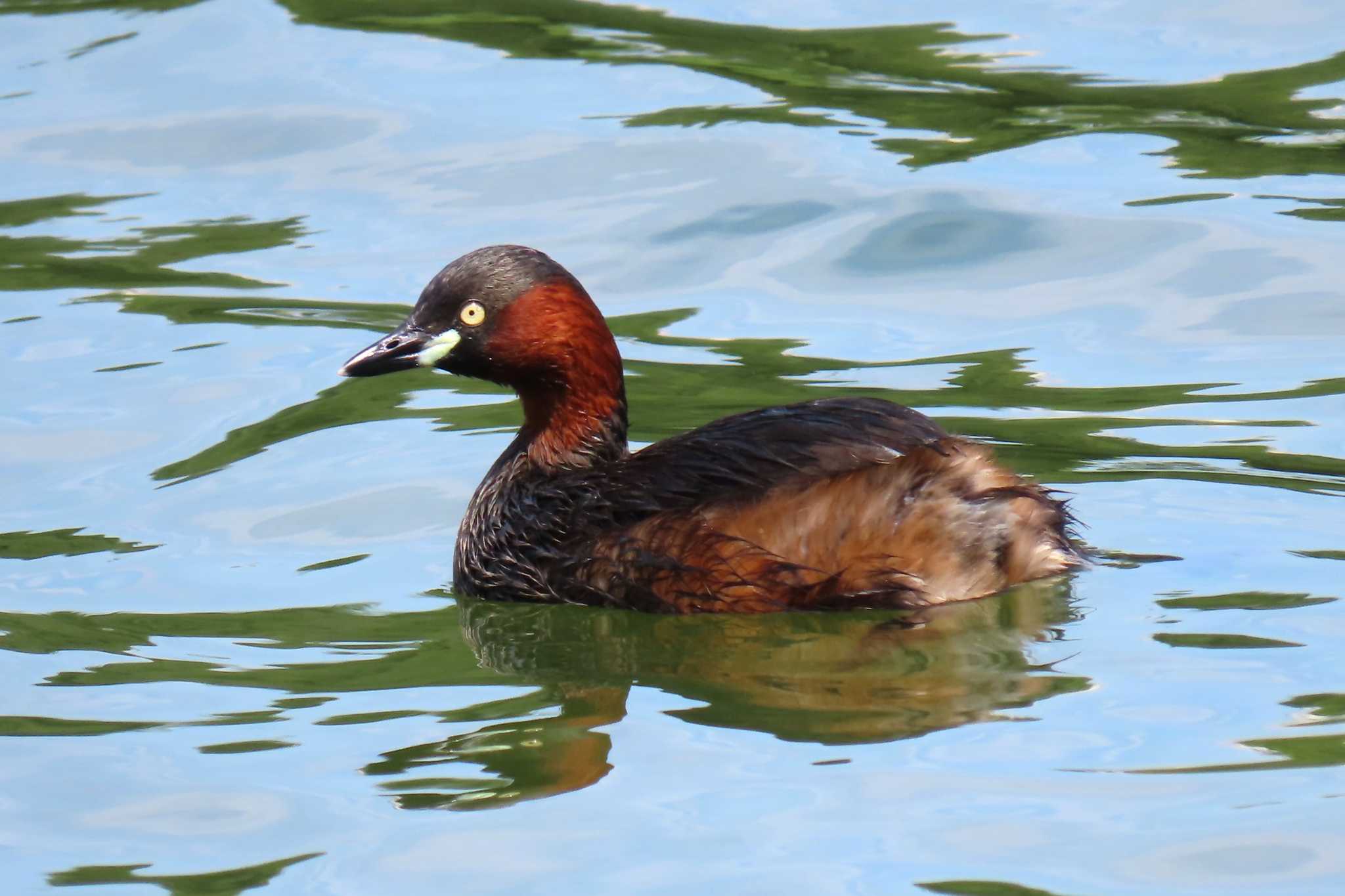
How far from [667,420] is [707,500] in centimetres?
175

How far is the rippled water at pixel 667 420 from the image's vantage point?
4.77 metres

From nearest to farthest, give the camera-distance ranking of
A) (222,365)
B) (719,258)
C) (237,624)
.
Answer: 1. (237,624)
2. (222,365)
3. (719,258)

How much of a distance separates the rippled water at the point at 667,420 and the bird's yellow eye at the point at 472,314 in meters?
0.80

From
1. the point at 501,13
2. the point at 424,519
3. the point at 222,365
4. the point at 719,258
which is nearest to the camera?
the point at 424,519

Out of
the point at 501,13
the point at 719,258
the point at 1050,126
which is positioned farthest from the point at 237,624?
the point at 501,13

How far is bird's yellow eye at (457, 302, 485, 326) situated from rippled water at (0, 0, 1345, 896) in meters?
0.80

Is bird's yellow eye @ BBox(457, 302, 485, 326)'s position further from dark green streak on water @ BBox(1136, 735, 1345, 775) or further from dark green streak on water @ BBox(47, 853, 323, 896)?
dark green streak on water @ BBox(1136, 735, 1345, 775)

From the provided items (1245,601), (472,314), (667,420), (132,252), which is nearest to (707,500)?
(472,314)

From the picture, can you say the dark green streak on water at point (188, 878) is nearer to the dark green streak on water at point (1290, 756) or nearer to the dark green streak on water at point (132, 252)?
the dark green streak on water at point (1290, 756)

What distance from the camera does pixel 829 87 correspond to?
10.9 m

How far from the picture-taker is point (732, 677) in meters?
5.57

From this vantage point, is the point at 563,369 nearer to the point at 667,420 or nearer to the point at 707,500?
the point at 707,500

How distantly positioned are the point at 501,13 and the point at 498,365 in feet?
17.9

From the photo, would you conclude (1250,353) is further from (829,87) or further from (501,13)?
(501,13)
